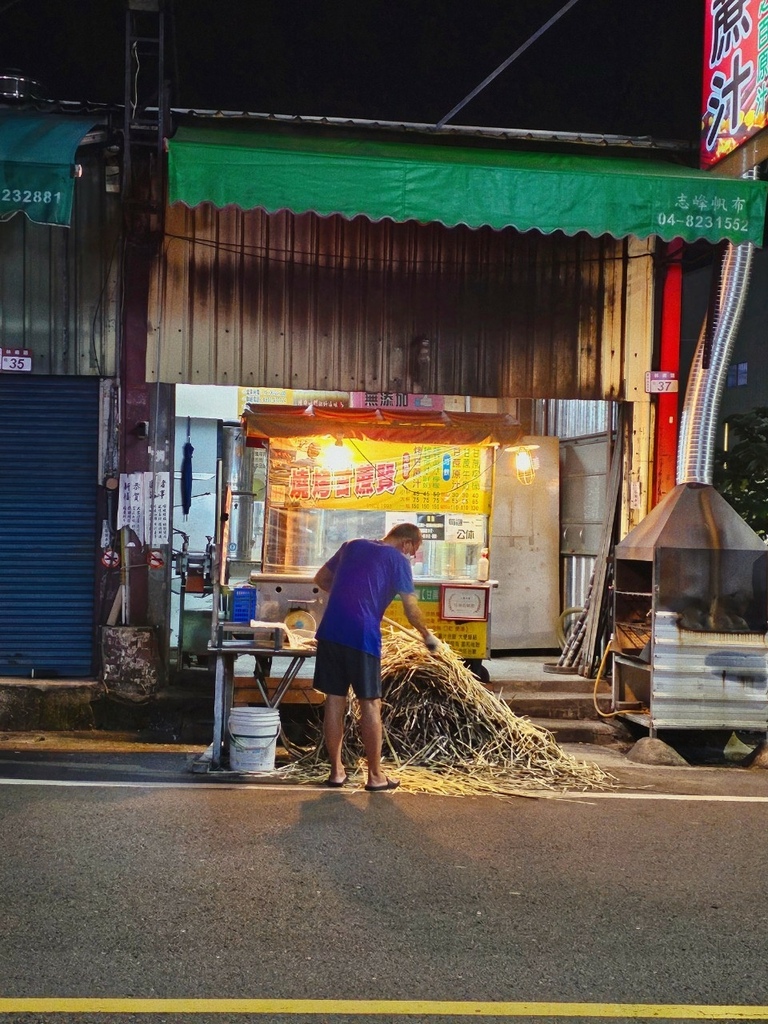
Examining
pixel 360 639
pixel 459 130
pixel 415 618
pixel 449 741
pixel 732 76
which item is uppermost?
pixel 732 76

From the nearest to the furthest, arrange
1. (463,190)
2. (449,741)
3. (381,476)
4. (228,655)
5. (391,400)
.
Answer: (228,655) < (449,741) < (463,190) < (381,476) < (391,400)

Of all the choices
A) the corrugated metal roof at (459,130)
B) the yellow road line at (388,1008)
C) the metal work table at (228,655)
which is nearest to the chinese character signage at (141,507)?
the metal work table at (228,655)

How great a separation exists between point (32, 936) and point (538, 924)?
2178 millimetres

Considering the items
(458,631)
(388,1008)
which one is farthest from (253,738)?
(388,1008)

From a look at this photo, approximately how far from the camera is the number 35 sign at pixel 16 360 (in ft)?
34.0

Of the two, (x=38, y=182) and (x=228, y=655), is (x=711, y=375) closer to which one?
(x=228, y=655)

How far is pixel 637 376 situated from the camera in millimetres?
11203

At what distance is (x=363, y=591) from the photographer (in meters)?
7.86

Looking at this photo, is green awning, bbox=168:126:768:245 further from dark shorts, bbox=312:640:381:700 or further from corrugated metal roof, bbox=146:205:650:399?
dark shorts, bbox=312:640:381:700

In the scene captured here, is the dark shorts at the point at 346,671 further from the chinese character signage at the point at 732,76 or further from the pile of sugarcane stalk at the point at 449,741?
the chinese character signage at the point at 732,76

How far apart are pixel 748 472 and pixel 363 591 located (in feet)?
17.0

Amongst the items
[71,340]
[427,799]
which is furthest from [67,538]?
[427,799]

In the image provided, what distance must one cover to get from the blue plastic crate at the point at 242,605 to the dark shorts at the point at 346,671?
35.9 inches

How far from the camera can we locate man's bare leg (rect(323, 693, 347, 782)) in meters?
7.71
